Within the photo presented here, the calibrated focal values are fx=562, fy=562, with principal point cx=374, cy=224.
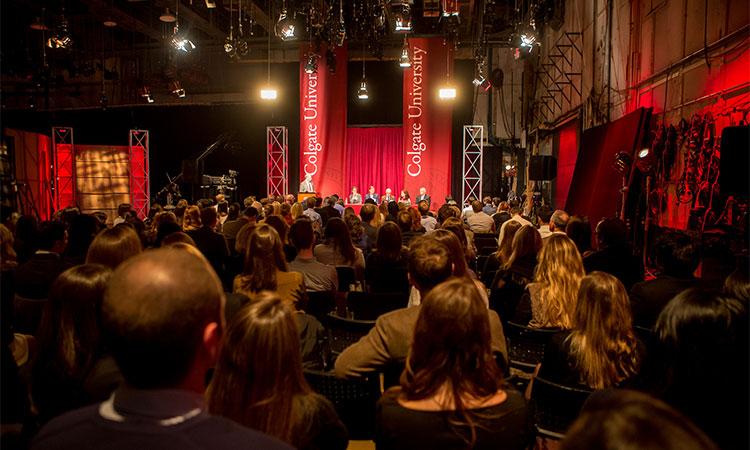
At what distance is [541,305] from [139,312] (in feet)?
8.99

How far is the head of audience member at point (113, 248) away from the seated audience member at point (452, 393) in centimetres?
198

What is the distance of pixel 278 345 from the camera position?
5.52ft

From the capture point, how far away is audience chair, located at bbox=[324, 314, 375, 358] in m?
3.26

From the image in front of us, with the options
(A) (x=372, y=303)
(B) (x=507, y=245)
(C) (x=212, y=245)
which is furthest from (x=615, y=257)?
(C) (x=212, y=245)

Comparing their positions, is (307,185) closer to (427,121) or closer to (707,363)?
(427,121)

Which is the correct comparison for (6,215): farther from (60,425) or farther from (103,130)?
(103,130)

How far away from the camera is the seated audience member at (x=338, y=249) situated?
5.14m

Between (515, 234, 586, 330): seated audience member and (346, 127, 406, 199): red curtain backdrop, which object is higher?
(346, 127, 406, 199): red curtain backdrop

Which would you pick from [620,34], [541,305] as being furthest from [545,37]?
[541,305]

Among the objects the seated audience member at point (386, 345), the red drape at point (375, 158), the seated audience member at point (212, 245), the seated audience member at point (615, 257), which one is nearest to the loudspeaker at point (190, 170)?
the red drape at point (375, 158)

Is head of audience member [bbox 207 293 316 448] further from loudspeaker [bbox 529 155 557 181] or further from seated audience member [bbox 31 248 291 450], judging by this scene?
loudspeaker [bbox 529 155 557 181]

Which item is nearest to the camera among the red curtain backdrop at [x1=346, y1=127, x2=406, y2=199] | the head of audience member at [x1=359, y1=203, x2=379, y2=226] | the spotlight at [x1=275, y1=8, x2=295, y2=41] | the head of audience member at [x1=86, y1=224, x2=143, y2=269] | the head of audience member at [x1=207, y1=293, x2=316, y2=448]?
the head of audience member at [x1=207, y1=293, x2=316, y2=448]

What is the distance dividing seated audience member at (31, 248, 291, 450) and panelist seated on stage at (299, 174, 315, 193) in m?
14.9

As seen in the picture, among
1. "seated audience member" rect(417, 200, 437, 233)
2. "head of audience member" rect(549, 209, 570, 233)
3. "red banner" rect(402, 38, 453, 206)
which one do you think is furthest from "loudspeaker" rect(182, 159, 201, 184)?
"head of audience member" rect(549, 209, 570, 233)
